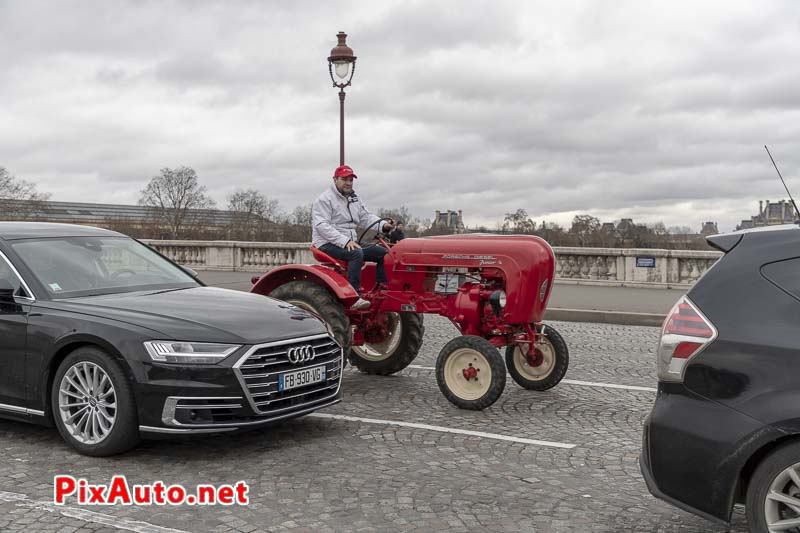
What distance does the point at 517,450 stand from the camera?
243 inches

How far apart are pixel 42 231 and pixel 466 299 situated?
3670mm

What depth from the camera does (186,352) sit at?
5.63 meters

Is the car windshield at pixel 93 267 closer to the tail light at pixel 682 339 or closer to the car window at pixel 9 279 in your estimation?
the car window at pixel 9 279

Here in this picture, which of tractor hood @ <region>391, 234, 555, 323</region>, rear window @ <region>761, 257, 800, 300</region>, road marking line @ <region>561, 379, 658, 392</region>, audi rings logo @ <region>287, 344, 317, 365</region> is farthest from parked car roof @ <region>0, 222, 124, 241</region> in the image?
rear window @ <region>761, 257, 800, 300</region>

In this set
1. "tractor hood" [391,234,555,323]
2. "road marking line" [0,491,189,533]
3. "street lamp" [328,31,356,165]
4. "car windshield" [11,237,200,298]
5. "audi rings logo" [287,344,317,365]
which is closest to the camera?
"road marking line" [0,491,189,533]

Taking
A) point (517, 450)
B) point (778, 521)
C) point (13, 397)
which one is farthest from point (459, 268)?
point (778, 521)

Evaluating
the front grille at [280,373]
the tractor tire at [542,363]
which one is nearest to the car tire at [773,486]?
the front grille at [280,373]

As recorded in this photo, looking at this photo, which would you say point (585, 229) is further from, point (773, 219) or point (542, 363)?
point (542, 363)

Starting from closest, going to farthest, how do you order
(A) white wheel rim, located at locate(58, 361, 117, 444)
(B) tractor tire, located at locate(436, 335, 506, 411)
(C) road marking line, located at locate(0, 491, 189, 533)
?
(C) road marking line, located at locate(0, 491, 189, 533) < (A) white wheel rim, located at locate(58, 361, 117, 444) < (B) tractor tire, located at locate(436, 335, 506, 411)

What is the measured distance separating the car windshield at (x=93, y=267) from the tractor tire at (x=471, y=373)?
7.33ft

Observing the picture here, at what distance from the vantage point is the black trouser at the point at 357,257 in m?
8.79

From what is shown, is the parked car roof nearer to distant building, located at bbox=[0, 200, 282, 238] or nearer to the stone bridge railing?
the stone bridge railing

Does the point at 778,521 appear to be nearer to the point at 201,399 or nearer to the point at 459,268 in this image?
the point at 201,399

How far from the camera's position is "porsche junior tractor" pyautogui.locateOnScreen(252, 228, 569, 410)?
7.68 m
